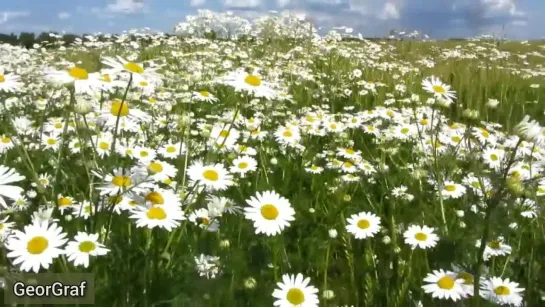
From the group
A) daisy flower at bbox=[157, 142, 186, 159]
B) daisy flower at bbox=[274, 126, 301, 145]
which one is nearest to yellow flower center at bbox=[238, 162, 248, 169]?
daisy flower at bbox=[157, 142, 186, 159]

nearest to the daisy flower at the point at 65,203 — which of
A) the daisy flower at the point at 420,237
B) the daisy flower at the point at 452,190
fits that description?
the daisy flower at the point at 420,237

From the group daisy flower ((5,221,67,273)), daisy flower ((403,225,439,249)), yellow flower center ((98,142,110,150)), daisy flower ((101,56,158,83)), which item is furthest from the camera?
yellow flower center ((98,142,110,150))

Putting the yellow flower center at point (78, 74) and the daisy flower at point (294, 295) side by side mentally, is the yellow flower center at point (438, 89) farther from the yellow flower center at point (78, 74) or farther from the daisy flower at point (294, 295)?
the yellow flower center at point (78, 74)

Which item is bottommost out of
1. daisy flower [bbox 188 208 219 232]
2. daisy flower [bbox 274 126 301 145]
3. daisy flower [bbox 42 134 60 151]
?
daisy flower [bbox 188 208 219 232]

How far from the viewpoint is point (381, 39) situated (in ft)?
33.6

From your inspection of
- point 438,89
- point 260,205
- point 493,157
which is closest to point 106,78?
point 260,205

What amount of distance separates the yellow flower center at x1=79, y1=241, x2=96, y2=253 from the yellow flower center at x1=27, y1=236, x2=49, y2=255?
111 millimetres

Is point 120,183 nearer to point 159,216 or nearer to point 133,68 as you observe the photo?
point 159,216

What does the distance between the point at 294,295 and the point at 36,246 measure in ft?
2.42

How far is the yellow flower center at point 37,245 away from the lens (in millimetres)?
1509

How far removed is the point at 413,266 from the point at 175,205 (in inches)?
39.0

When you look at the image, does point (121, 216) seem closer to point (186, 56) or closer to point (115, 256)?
point (115, 256)

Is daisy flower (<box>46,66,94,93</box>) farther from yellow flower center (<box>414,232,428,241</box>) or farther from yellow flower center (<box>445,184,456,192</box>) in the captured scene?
yellow flower center (<box>445,184,456,192</box>)

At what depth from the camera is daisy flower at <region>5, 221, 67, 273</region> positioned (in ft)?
4.82
